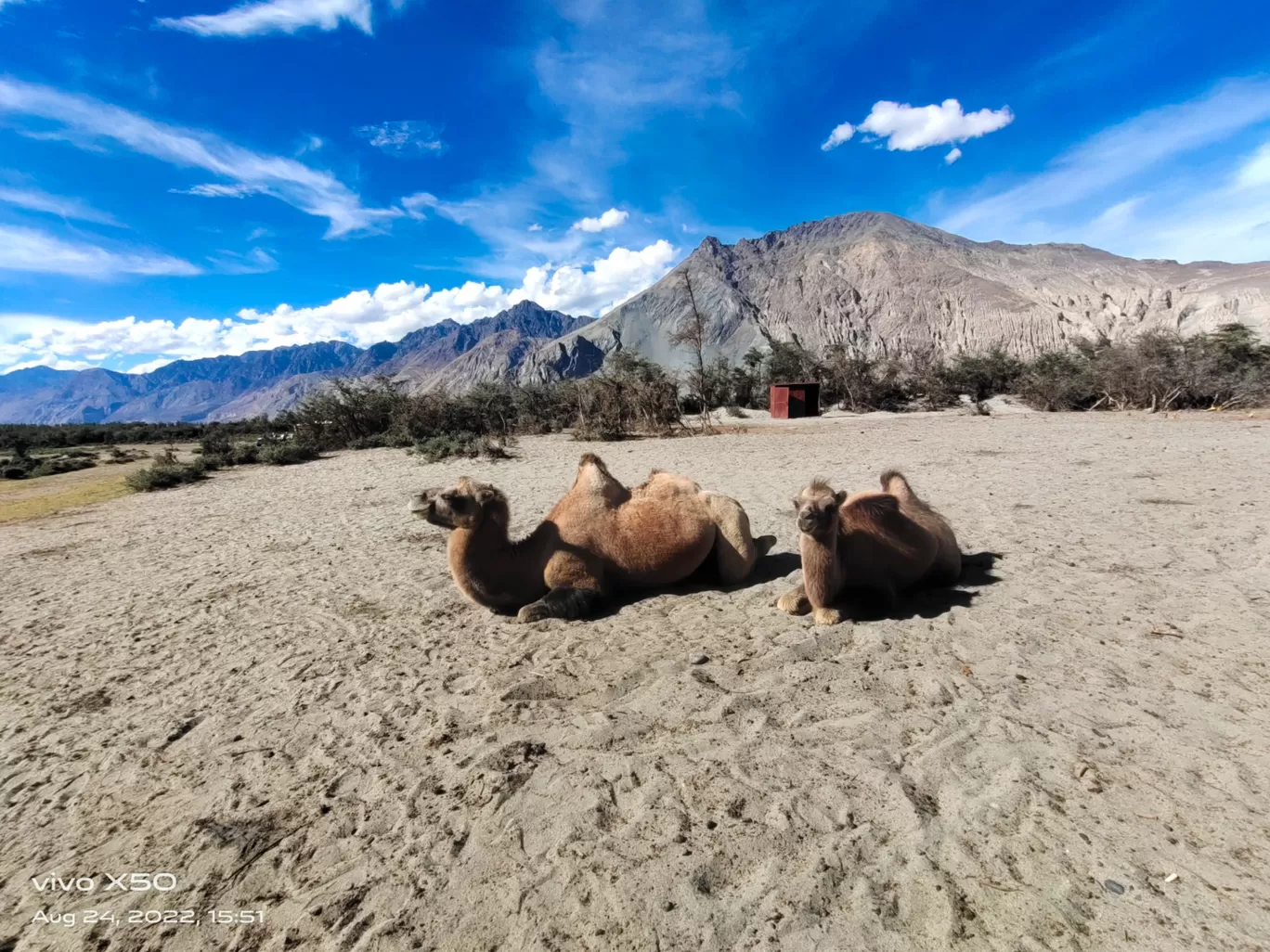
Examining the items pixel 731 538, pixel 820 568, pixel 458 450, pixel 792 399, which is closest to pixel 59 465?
pixel 458 450

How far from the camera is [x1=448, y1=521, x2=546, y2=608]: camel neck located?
4980 mm

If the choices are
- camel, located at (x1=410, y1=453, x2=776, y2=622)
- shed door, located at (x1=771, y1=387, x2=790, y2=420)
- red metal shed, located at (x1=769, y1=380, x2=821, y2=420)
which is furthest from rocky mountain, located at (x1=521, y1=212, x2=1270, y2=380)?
camel, located at (x1=410, y1=453, x2=776, y2=622)

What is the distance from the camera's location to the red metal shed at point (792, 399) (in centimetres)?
2758

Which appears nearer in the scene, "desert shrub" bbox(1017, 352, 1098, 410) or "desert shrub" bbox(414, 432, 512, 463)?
"desert shrub" bbox(414, 432, 512, 463)

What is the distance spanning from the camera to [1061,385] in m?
24.8

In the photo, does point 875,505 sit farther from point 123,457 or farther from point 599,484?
point 123,457

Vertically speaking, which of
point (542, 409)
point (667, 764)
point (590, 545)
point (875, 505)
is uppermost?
point (542, 409)

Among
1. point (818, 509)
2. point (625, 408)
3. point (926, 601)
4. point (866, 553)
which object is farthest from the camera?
point (625, 408)

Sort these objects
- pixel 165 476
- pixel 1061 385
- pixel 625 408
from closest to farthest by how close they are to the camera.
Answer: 1. pixel 165 476
2. pixel 625 408
3. pixel 1061 385

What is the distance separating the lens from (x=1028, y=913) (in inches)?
85.6

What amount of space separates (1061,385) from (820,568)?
26.8 metres

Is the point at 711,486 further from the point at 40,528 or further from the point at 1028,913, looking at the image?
the point at 40,528

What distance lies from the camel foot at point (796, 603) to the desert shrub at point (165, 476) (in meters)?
18.8

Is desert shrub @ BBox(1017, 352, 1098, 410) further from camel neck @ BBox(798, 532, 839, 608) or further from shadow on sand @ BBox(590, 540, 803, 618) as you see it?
camel neck @ BBox(798, 532, 839, 608)
